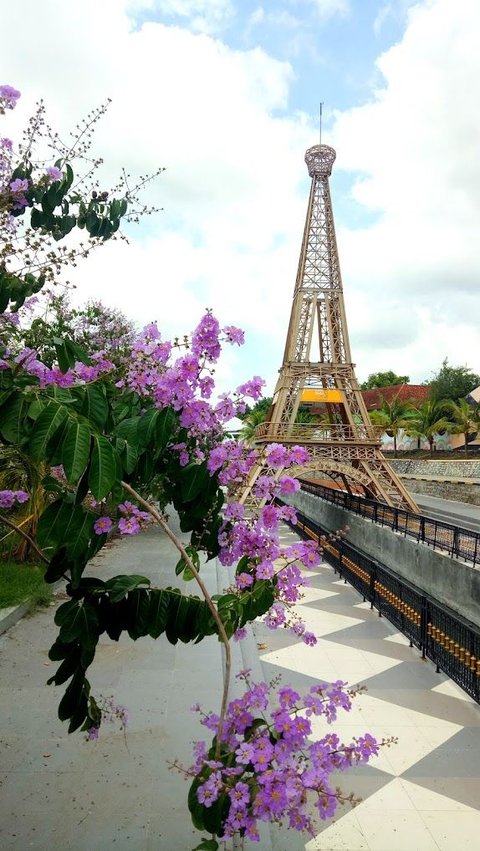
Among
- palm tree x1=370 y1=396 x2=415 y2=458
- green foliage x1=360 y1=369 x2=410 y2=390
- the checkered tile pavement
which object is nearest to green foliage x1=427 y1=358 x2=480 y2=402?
palm tree x1=370 y1=396 x2=415 y2=458

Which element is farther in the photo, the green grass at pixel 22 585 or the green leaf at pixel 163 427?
the green grass at pixel 22 585

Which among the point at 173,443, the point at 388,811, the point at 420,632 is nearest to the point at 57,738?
the point at 388,811

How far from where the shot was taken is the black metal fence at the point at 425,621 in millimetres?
6109

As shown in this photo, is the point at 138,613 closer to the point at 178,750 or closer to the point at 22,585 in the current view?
the point at 178,750

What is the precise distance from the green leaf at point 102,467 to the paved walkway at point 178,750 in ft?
8.87

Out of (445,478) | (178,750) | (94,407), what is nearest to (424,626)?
(178,750)

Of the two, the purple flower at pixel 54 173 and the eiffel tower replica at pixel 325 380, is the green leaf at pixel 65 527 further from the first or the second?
the eiffel tower replica at pixel 325 380

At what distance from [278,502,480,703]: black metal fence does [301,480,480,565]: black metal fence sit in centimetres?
159

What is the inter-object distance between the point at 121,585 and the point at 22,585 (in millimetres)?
6649

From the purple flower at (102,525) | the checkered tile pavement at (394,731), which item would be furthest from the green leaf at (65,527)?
the checkered tile pavement at (394,731)

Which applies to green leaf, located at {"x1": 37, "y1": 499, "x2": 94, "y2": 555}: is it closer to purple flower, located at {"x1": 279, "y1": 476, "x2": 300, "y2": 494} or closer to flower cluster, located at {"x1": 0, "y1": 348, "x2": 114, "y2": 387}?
flower cluster, located at {"x1": 0, "y1": 348, "x2": 114, "y2": 387}

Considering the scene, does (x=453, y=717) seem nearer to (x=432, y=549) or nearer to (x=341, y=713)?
(x=341, y=713)

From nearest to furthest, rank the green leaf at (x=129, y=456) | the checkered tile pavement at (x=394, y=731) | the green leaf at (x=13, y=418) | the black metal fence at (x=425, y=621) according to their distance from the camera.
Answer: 1. the green leaf at (x=13, y=418)
2. the green leaf at (x=129, y=456)
3. the checkered tile pavement at (x=394, y=731)
4. the black metal fence at (x=425, y=621)

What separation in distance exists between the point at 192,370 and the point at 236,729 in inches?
58.3
